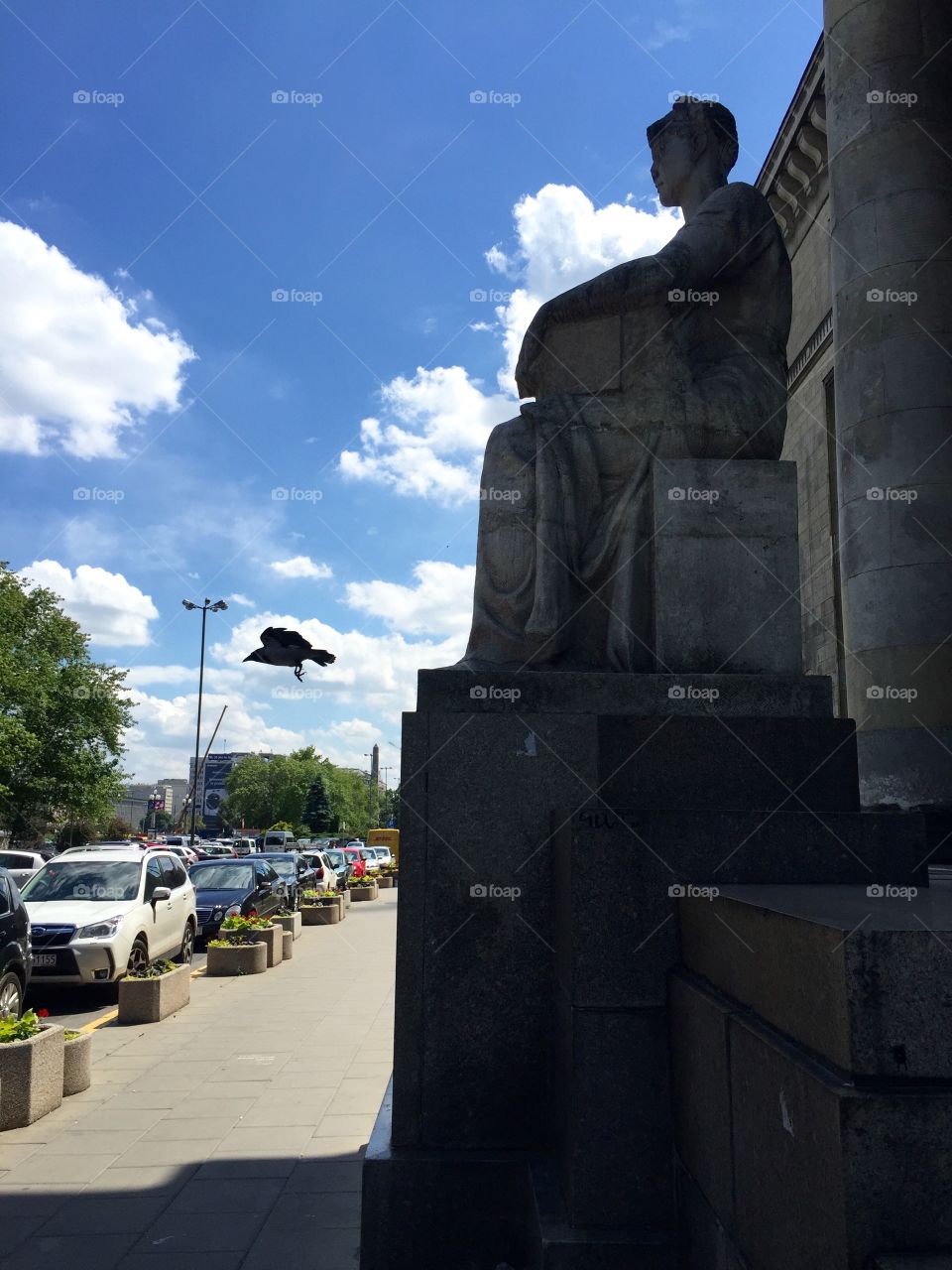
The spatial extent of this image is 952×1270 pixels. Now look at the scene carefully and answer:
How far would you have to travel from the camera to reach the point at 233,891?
65.2ft

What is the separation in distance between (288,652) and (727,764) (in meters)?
7.83

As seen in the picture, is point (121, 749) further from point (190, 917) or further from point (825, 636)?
point (825, 636)

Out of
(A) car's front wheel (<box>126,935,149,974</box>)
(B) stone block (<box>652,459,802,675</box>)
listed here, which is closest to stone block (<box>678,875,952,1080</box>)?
(B) stone block (<box>652,459,802,675</box>)

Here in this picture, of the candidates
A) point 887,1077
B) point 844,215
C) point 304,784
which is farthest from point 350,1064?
point 304,784

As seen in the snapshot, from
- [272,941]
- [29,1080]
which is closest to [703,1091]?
[29,1080]

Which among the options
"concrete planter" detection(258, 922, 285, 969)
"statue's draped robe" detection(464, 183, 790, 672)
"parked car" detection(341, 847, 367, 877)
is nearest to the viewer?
"statue's draped robe" detection(464, 183, 790, 672)

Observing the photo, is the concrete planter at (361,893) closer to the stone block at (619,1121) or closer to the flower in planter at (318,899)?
the flower in planter at (318,899)

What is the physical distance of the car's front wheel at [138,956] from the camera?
12883 mm

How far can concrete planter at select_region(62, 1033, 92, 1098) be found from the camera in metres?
7.65

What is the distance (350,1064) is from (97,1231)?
3.91m

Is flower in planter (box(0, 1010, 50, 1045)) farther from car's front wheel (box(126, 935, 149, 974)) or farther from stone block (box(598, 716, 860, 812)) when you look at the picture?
car's front wheel (box(126, 935, 149, 974))

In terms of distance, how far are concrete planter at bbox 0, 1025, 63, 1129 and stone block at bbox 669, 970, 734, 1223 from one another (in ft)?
17.6

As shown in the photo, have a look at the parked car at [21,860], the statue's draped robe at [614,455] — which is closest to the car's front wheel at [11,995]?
the statue's draped robe at [614,455]

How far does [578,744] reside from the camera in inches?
164
